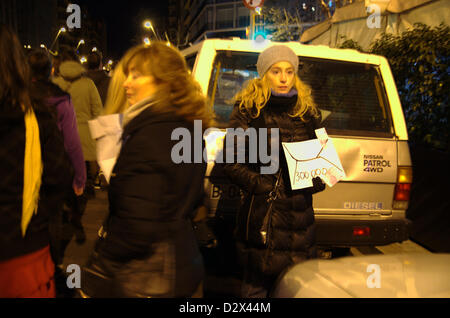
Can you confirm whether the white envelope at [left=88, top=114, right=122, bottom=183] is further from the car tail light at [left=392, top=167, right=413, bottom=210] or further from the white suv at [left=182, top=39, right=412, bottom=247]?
the car tail light at [left=392, top=167, right=413, bottom=210]

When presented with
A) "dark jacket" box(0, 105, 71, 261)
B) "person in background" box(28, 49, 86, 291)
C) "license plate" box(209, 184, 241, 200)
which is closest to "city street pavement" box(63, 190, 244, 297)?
"person in background" box(28, 49, 86, 291)

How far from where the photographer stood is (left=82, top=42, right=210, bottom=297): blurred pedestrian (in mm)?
1624

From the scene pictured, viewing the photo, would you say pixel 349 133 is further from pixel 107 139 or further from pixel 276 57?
pixel 107 139

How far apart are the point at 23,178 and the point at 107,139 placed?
0.39 meters

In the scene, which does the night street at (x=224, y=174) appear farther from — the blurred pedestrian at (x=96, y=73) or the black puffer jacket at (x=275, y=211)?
the blurred pedestrian at (x=96, y=73)

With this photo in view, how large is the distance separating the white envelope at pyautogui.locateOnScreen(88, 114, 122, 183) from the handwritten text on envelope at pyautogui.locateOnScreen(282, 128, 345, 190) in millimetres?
1199

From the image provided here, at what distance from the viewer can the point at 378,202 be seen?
3.74m

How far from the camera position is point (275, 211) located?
2.66 meters

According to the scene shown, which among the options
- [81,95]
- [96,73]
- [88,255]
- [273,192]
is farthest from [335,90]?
[96,73]

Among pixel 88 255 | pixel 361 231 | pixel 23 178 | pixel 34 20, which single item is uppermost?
pixel 34 20

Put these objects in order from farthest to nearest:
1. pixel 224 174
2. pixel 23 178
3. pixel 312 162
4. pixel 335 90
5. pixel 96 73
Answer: pixel 96 73 < pixel 335 90 < pixel 224 174 < pixel 312 162 < pixel 23 178

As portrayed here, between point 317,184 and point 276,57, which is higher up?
point 276,57

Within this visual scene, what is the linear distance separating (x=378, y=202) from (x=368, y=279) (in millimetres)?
2130
